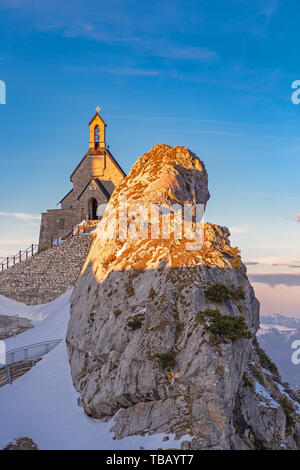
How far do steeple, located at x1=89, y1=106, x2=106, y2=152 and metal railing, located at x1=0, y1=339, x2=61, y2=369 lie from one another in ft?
121

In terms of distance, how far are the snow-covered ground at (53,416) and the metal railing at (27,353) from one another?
2.70 feet

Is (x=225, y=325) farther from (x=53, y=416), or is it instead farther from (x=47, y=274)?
(x=47, y=274)

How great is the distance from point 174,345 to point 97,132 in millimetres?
46654

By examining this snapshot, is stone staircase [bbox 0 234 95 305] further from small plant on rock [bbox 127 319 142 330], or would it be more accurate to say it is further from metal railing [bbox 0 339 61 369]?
small plant on rock [bbox 127 319 142 330]

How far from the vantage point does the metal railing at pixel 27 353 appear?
23875mm

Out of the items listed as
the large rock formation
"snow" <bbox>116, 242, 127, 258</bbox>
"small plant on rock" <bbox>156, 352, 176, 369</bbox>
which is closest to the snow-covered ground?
the large rock formation

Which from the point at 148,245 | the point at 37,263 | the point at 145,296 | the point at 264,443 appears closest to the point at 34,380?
the point at 145,296

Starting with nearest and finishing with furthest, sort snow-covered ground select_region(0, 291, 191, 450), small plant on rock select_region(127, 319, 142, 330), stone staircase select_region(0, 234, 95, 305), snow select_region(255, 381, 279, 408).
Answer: snow-covered ground select_region(0, 291, 191, 450) → snow select_region(255, 381, 279, 408) → small plant on rock select_region(127, 319, 142, 330) → stone staircase select_region(0, 234, 95, 305)

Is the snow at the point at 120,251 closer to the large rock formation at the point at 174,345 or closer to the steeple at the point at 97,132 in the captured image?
the large rock formation at the point at 174,345

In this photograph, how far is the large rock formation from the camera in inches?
606

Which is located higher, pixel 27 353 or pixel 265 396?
pixel 27 353

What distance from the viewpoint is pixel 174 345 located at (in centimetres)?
1728

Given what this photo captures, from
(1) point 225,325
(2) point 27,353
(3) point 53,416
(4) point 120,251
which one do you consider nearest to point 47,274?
(2) point 27,353
